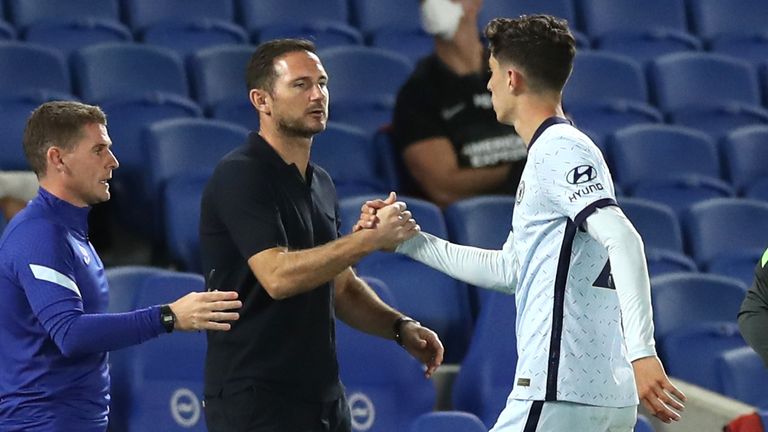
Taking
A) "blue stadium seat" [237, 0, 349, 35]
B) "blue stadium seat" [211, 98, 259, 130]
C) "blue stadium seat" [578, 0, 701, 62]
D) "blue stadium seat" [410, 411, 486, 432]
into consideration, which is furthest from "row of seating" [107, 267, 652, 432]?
"blue stadium seat" [578, 0, 701, 62]

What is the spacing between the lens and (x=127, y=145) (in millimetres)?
6582

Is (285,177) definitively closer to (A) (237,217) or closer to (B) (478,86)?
(A) (237,217)

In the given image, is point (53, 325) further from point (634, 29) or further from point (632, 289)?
point (634, 29)

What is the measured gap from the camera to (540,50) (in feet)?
12.0

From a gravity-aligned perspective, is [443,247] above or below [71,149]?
below

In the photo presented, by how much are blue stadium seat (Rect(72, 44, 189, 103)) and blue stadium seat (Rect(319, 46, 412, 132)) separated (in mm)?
752

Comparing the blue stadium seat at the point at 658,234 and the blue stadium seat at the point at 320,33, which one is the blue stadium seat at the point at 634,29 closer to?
the blue stadium seat at the point at 320,33

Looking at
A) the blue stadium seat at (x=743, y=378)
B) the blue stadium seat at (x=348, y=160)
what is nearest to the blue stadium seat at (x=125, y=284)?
the blue stadium seat at (x=348, y=160)

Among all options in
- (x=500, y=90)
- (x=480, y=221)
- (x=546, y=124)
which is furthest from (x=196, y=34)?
(x=546, y=124)

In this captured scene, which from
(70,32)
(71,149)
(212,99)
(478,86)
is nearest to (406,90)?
(478,86)

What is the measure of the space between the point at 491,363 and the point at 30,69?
270 centimetres

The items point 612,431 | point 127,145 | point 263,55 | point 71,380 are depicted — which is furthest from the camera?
point 127,145

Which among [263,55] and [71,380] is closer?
[71,380]

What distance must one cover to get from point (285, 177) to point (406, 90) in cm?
272
